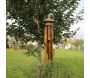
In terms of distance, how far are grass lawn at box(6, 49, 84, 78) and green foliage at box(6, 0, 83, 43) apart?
0.46ft

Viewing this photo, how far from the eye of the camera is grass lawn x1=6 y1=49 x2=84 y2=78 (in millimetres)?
1911

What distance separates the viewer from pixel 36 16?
77.9 inches

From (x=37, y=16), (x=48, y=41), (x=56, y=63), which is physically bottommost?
(x=56, y=63)

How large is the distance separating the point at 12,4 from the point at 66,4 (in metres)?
0.46

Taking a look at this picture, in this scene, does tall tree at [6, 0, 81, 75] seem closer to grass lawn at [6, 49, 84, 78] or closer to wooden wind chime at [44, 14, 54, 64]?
wooden wind chime at [44, 14, 54, 64]

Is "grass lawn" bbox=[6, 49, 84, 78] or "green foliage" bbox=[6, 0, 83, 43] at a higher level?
"green foliage" bbox=[6, 0, 83, 43]

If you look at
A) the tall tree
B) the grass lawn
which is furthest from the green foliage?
the grass lawn

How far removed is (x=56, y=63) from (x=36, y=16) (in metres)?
0.43

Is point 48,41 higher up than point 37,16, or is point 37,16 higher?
point 37,16

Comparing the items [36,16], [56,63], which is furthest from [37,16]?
[56,63]

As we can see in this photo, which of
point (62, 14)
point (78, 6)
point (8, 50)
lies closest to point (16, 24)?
point (8, 50)

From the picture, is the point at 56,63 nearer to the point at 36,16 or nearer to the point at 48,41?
the point at 48,41

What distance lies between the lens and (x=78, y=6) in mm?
2012
